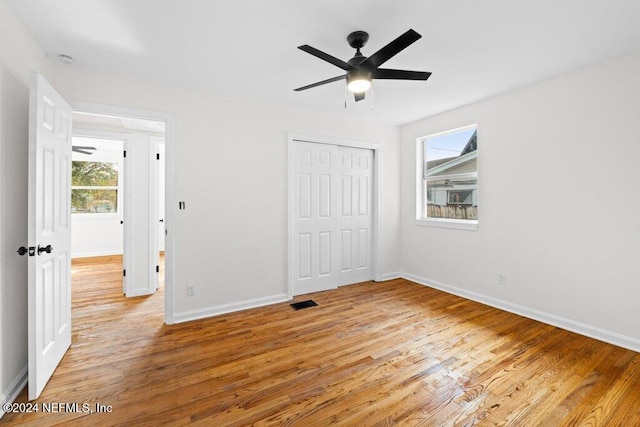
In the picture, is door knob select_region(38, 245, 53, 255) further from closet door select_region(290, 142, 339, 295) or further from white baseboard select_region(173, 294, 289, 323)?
closet door select_region(290, 142, 339, 295)

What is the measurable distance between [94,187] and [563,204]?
8.56m

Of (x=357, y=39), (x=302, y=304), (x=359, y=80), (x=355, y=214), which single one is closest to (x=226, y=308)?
(x=302, y=304)

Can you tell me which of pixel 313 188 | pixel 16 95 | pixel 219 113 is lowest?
pixel 313 188

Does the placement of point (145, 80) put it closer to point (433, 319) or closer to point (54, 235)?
point (54, 235)

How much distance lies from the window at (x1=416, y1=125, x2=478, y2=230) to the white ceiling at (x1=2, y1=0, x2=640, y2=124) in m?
0.97

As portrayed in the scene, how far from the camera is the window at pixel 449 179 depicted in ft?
12.1

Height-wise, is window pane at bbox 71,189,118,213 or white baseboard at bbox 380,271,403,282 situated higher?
window pane at bbox 71,189,118,213

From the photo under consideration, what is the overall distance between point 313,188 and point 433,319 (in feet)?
7.07

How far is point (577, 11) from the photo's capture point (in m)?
1.81

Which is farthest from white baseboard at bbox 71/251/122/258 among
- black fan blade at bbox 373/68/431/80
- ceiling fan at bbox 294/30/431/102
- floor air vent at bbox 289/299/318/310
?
black fan blade at bbox 373/68/431/80

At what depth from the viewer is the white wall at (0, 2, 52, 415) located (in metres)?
1.72

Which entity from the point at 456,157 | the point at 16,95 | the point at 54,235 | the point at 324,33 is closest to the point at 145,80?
the point at 16,95

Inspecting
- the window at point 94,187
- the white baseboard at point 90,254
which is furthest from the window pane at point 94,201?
the white baseboard at point 90,254

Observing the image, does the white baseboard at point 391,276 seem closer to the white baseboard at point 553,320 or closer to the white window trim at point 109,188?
the white baseboard at point 553,320
